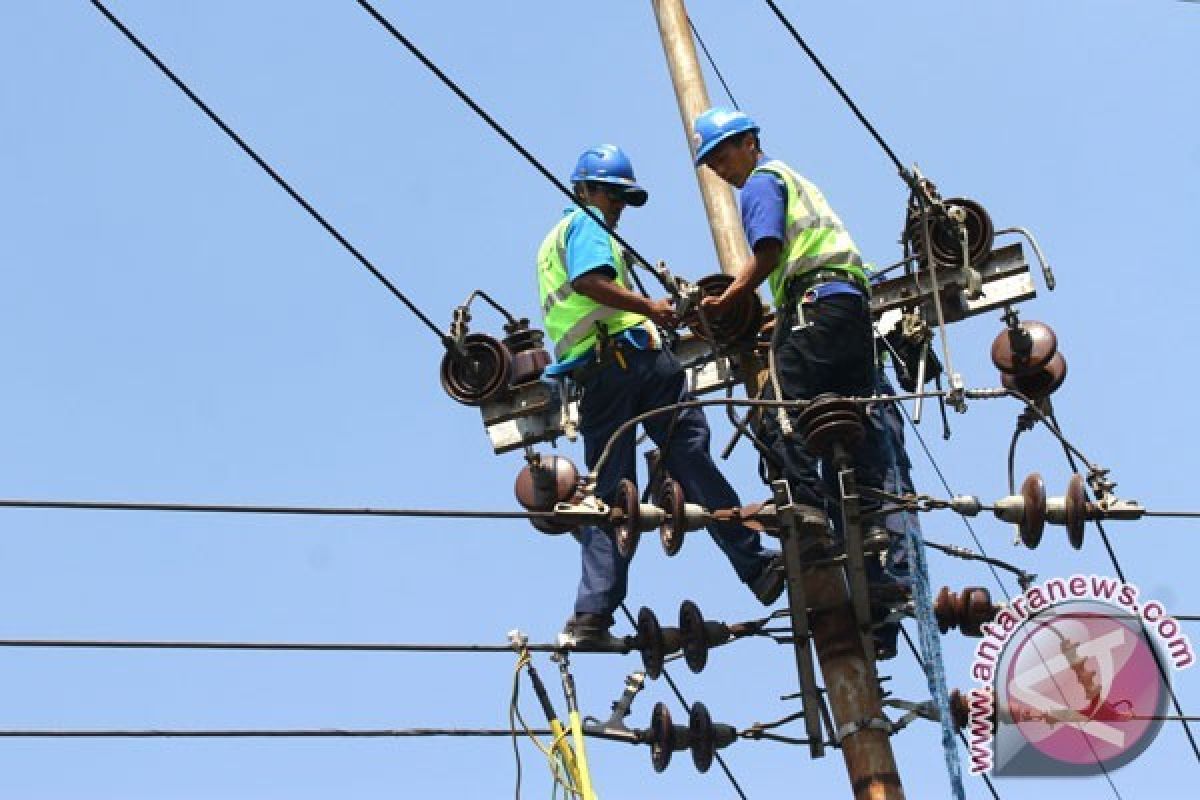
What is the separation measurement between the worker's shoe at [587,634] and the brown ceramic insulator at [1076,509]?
176cm

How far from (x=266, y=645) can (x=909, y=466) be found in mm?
2741

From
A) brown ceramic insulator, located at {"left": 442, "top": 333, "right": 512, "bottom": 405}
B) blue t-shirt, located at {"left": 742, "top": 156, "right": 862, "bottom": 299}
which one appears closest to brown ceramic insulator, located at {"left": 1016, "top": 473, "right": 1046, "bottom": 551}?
blue t-shirt, located at {"left": 742, "top": 156, "right": 862, "bottom": 299}

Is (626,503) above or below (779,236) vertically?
below

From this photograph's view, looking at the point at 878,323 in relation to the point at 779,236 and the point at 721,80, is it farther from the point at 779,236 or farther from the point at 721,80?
A: the point at 721,80

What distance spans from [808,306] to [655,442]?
98 centimetres

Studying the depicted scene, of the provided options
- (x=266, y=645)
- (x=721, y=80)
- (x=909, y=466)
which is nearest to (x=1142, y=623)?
(x=909, y=466)

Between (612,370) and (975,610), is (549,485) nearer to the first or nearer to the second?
(612,370)

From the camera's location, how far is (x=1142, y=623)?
10977 millimetres

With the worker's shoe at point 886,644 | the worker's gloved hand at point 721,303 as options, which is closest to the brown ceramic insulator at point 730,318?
the worker's gloved hand at point 721,303

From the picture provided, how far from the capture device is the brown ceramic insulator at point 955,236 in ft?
39.4

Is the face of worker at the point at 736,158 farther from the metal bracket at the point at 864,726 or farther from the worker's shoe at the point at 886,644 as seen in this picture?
the metal bracket at the point at 864,726

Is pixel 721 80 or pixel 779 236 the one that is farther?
pixel 721 80

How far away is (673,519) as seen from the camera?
35.5ft

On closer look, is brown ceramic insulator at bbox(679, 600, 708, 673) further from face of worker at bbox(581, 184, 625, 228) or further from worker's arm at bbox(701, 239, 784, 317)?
face of worker at bbox(581, 184, 625, 228)
